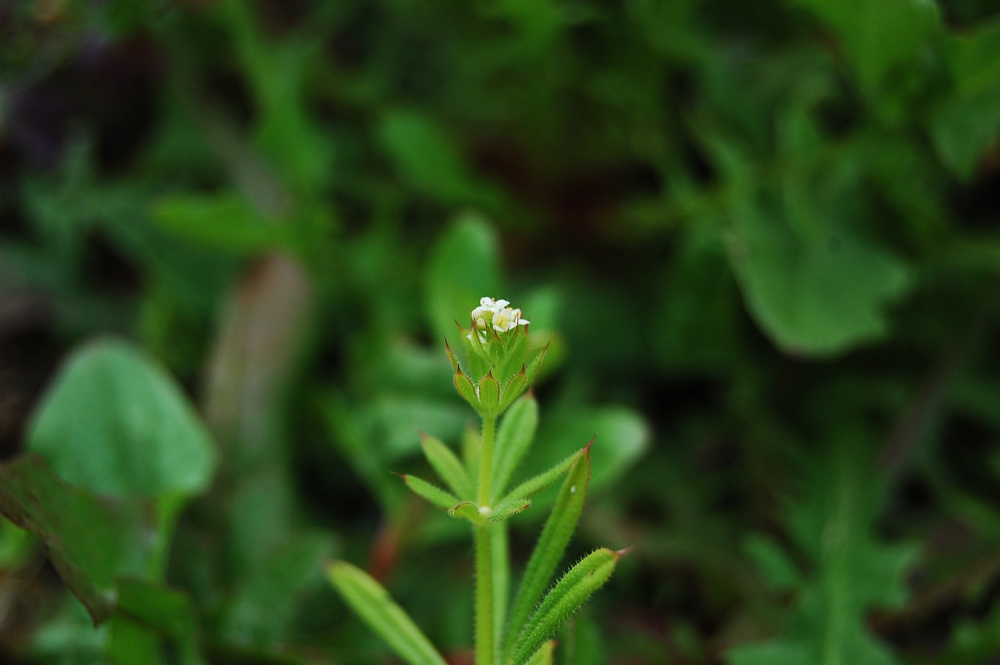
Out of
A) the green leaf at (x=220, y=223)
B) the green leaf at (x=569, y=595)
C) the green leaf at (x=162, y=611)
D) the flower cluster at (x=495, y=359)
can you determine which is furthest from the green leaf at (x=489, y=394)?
the green leaf at (x=220, y=223)

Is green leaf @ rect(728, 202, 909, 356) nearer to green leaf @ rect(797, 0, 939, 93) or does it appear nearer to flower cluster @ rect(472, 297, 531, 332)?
green leaf @ rect(797, 0, 939, 93)

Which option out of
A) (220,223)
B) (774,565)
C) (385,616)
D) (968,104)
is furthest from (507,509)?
(968,104)

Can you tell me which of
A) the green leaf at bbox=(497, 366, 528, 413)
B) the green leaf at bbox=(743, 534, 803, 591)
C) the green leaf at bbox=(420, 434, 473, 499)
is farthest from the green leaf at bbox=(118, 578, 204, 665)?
the green leaf at bbox=(743, 534, 803, 591)

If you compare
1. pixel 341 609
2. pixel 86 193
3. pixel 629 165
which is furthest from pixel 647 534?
pixel 86 193

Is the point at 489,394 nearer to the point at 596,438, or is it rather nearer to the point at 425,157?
the point at 596,438

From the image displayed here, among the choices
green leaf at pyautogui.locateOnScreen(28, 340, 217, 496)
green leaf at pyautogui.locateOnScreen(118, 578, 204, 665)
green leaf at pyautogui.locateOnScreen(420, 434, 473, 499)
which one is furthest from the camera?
green leaf at pyautogui.locateOnScreen(28, 340, 217, 496)
